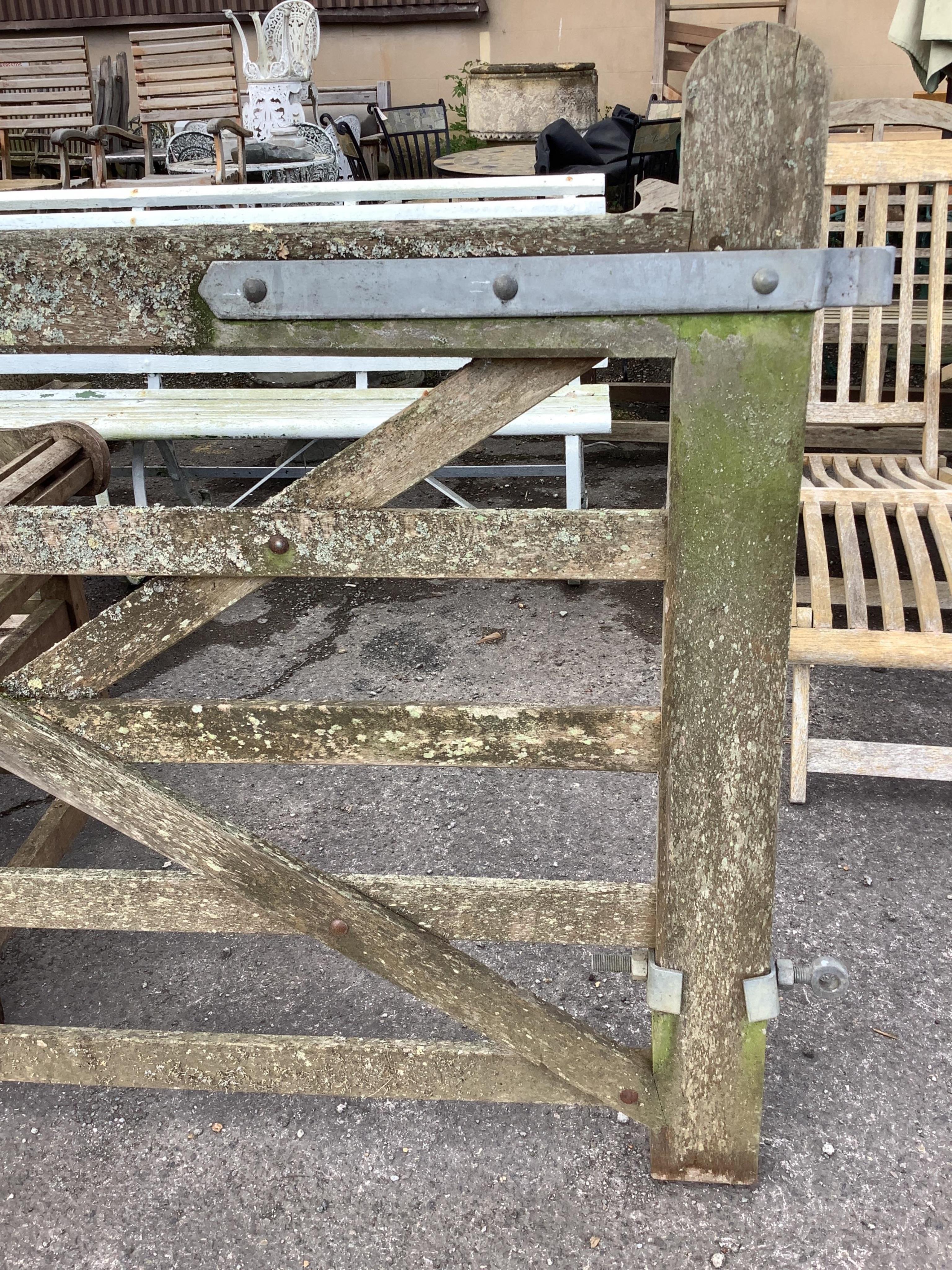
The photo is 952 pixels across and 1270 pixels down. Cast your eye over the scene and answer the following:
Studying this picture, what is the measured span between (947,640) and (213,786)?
6.00 ft

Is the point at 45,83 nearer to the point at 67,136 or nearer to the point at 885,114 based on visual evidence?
the point at 67,136

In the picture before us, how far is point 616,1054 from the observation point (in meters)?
1.51

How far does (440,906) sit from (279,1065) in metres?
0.40

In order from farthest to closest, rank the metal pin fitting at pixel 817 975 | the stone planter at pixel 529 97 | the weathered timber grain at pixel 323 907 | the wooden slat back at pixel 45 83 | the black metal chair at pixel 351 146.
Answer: the wooden slat back at pixel 45 83, the black metal chair at pixel 351 146, the stone planter at pixel 529 97, the metal pin fitting at pixel 817 975, the weathered timber grain at pixel 323 907

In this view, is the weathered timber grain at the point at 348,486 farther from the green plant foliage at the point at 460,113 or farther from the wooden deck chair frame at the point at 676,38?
the green plant foliage at the point at 460,113

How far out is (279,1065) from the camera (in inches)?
62.4

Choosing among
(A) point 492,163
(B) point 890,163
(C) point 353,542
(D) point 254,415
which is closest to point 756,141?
(C) point 353,542

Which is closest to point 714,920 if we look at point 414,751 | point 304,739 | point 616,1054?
point 616,1054

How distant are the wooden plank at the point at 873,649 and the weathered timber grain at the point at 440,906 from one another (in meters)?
1.02

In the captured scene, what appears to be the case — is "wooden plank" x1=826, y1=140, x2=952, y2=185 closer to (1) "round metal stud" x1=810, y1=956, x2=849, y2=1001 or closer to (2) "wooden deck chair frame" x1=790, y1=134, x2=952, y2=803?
(2) "wooden deck chair frame" x1=790, y1=134, x2=952, y2=803

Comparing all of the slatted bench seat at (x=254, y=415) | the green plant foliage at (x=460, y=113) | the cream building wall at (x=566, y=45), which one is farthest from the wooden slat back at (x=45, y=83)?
the slatted bench seat at (x=254, y=415)

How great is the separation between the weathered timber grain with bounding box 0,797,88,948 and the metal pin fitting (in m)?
1.40

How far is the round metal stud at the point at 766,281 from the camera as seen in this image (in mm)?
1083

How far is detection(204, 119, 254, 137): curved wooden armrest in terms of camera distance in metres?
5.39
